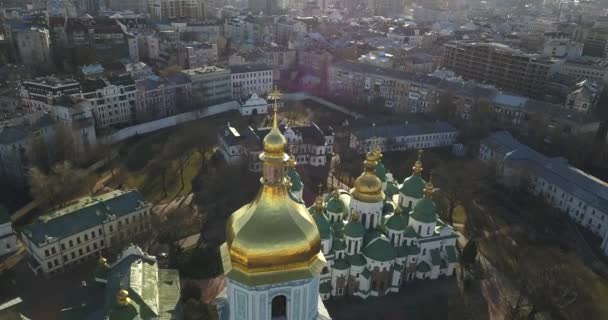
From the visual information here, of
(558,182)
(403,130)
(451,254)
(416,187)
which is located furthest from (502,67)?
(451,254)

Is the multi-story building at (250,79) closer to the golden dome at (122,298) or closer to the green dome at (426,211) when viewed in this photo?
the green dome at (426,211)

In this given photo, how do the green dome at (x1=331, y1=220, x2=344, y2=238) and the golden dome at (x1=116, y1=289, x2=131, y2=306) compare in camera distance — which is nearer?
the golden dome at (x1=116, y1=289, x2=131, y2=306)

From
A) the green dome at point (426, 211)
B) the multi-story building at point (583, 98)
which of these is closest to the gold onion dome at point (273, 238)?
the green dome at point (426, 211)

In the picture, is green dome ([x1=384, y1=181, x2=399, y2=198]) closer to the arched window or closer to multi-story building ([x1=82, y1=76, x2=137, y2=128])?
the arched window

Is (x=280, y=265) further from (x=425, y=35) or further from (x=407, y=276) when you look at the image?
(x=425, y=35)

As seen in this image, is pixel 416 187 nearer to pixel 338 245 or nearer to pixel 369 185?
pixel 369 185

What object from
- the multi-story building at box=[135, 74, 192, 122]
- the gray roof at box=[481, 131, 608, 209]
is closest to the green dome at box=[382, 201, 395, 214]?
the gray roof at box=[481, 131, 608, 209]
